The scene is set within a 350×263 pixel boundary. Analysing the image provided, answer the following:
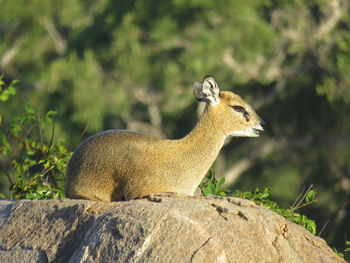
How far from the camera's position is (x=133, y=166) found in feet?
32.9

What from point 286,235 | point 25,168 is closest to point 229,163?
point 25,168

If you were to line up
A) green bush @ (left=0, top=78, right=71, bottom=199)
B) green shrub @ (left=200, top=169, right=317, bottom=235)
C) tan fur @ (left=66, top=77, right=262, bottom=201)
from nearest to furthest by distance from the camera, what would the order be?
1. tan fur @ (left=66, top=77, right=262, bottom=201)
2. green shrub @ (left=200, top=169, right=317, bottom=235)
3. green bush @ (left=0, top=78, right=71, bottom=199)

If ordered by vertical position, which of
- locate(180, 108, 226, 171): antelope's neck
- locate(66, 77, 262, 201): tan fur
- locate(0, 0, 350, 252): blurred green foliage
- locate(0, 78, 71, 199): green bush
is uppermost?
locate(180, 108, 226, 171): antelope's neck

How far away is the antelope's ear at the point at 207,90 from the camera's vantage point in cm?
1078

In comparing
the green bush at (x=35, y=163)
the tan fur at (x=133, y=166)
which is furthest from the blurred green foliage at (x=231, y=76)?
the tan fur at (x=133, y=166)

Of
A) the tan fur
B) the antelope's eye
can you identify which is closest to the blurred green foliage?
the antelope's eye

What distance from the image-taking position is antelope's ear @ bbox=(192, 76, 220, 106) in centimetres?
1078

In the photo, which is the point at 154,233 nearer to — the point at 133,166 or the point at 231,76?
the point at 133,166

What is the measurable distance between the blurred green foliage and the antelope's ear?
24.7 metres

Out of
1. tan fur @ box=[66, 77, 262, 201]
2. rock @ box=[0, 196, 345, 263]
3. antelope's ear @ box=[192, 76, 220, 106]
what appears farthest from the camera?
antelope's ear @ box=[192, 76, 220, 106]

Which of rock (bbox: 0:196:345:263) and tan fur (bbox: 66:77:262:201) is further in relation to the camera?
tan fur (bbox: 66:77:262:201)

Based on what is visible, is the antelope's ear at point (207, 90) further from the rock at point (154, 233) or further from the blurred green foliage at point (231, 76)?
the blurred green foliage at point (231, 76)

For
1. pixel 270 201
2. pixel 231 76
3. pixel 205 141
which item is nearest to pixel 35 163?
pixel 205 141

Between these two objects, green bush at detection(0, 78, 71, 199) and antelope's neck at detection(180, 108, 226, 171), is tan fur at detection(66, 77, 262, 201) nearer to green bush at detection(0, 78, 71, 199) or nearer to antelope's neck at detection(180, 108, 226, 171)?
antelope's neck at detection(180, 108, 226, 171)
